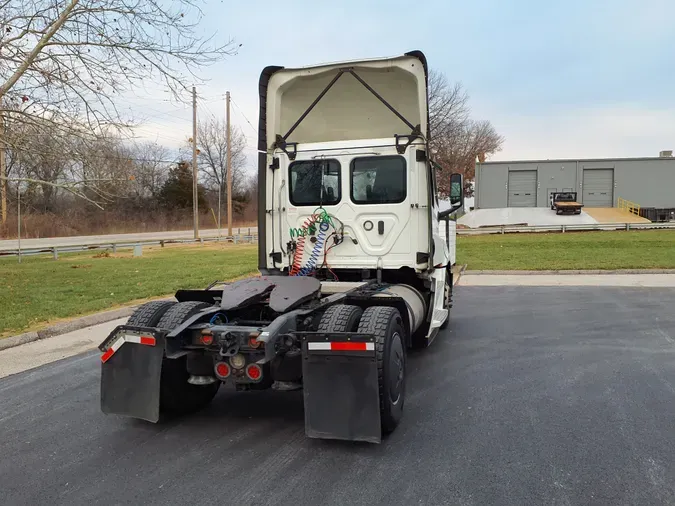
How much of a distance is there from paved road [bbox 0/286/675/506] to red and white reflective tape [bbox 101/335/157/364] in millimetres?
654

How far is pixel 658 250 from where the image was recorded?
20203 millimetres

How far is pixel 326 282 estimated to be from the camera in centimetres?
592

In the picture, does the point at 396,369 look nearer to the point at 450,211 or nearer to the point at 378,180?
the point at 378,180

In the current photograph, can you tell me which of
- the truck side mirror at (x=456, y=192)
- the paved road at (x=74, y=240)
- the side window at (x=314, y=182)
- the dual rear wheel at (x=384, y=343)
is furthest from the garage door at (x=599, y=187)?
the dual rear wheel at (x=384, y=343)

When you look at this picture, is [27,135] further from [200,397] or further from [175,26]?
[200,397]

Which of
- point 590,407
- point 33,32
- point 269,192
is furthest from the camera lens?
point 33,32

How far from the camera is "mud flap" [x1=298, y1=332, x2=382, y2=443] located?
3.68 meters

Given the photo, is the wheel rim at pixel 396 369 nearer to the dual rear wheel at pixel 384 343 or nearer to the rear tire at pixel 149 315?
the dual rear wheel at pixel 384 343

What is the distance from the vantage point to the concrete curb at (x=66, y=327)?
7.49m

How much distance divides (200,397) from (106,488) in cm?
141

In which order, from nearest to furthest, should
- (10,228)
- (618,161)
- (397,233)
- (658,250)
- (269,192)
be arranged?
(397,233) → (269,192) → (658,250) → (10,228) → (618,161)

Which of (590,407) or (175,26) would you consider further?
(175,26)

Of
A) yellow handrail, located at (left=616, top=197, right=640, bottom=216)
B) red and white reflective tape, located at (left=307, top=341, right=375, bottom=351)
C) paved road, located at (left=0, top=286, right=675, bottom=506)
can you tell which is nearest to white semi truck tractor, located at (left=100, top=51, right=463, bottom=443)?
red and white reflective tape, located at (left=307, top=341, right=375, bottom=351)

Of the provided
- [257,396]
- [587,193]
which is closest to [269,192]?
[257,396]
